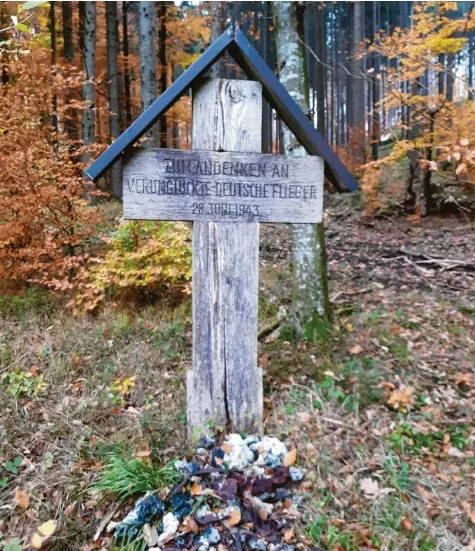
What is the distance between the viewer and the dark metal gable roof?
2.78 m

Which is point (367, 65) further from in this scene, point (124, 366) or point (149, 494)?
point (149, 494)

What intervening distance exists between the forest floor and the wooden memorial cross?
1.62ft

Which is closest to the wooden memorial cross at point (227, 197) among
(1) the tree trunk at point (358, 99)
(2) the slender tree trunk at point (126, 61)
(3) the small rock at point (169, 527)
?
(3) the small rock at point (169, 527)

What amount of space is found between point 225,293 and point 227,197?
2.31 feet

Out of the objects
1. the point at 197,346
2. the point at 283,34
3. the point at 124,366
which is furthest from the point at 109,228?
the point at 197,346

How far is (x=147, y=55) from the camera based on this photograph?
10.1 meters

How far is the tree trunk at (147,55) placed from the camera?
383 inches

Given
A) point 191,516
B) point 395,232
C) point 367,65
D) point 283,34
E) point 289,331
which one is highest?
point 367,65

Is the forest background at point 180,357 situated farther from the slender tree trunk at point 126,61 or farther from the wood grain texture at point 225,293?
the slender tree trunk at point 126,61

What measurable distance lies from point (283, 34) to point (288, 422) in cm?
396

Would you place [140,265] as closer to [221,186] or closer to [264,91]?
[221,186]

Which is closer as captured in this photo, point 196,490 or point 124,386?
point 196,490

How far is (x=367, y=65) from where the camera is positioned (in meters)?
20.5

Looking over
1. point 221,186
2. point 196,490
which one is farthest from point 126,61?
point 196,490
